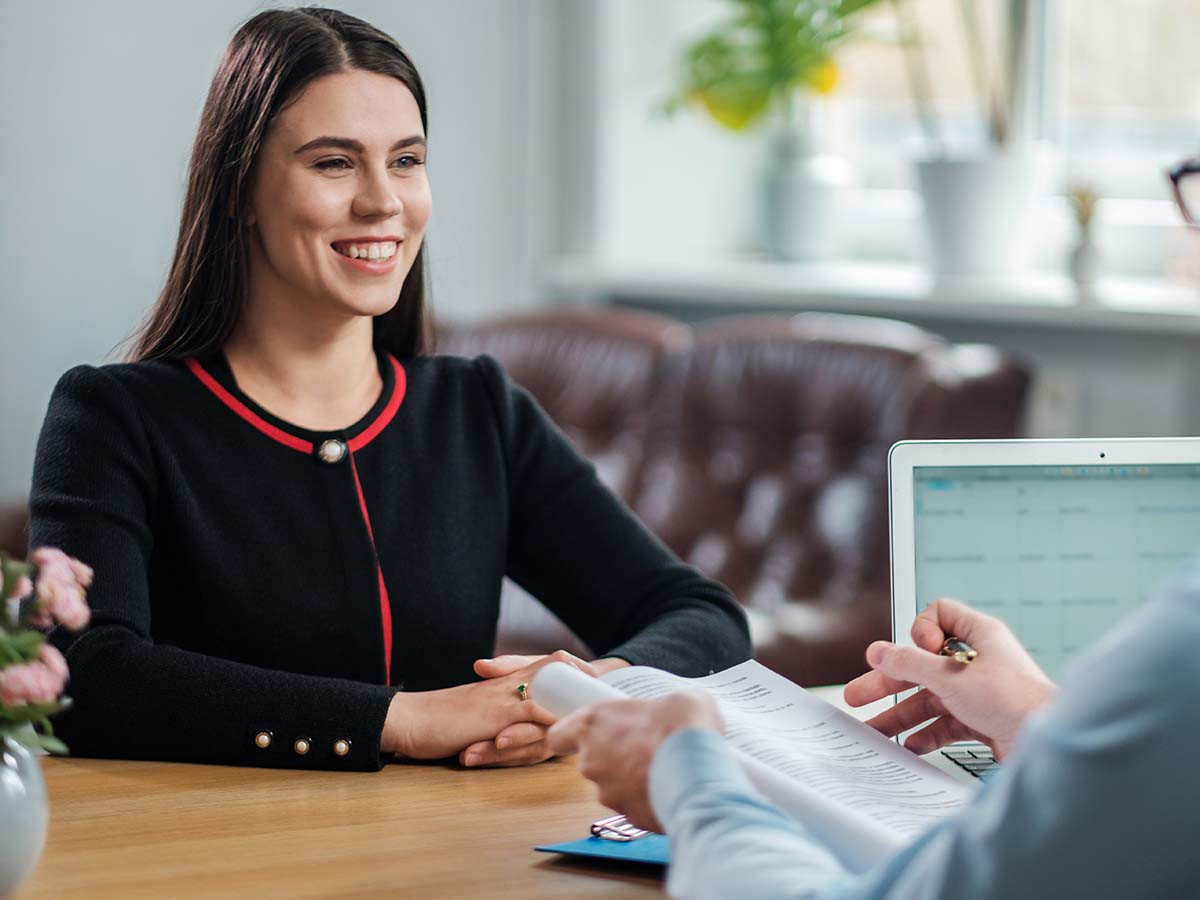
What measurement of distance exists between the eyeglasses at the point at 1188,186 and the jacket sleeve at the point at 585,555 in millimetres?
660

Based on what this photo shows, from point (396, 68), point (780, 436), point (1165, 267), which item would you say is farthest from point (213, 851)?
point (1165, 267)

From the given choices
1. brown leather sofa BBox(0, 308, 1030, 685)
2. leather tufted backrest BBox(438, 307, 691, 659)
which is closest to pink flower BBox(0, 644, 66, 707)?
brown leather sofa BBox(0, 308, 1030, 685)

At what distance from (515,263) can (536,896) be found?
3326 mm

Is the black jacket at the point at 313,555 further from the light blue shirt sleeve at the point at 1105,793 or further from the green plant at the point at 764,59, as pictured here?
the green plant at the point at 764,59

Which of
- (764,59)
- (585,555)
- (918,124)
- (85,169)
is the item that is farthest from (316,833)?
(918,124)

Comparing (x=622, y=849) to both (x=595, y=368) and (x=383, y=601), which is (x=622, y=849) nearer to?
(x=383, y=601)

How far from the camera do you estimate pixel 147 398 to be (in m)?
1.61

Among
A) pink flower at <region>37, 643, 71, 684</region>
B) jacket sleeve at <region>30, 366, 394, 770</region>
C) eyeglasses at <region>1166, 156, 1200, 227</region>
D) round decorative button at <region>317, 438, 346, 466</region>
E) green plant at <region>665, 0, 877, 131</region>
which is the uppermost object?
green plant at <region>665, 0, 877, 131</region>

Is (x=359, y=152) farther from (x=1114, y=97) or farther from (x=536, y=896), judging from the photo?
(x=1114, y=97)

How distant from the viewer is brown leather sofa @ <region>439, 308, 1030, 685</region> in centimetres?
313

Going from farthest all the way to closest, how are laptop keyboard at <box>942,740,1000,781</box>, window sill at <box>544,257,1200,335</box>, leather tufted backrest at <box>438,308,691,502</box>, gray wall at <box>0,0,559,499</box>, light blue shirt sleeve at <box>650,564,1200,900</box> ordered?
leather tufted backrest at <box>438,308,691,502</box> < gray wall at <box>0,0,559,499</box> < window sill at <box>544,257,1200,335</box> < laptop keyboard at <box>942,740,1000,781</box> < light blue shirt sleeve at <box>650,564,1200,900</box>

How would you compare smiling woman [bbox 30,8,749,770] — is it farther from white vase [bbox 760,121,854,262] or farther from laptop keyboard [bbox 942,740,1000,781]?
white vase [bbox 760,121,854,262]

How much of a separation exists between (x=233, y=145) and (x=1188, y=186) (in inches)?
36.5

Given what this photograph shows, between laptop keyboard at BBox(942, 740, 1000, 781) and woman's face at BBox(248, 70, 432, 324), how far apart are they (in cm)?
73
